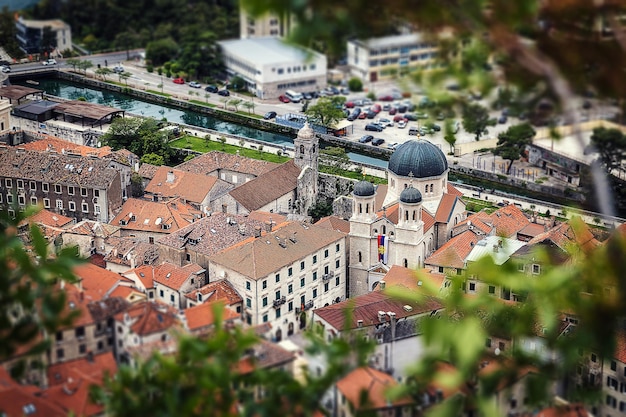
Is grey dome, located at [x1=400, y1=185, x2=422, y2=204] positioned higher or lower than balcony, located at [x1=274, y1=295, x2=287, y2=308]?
higher

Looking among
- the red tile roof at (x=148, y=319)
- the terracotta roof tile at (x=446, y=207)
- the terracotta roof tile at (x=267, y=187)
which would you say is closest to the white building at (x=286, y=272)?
the terracotta roof tile at (x=446, y=207)

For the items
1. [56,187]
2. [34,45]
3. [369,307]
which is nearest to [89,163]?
[56,187]

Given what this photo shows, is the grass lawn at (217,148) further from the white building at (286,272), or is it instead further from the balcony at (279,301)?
the balcony at (279,301)

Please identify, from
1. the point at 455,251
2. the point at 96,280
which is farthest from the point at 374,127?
the point at 96,280

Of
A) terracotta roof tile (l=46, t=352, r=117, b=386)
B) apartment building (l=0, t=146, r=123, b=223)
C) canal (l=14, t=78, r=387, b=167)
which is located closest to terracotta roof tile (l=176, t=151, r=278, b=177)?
apartment building (l=0, t=146, r=123, b=223)

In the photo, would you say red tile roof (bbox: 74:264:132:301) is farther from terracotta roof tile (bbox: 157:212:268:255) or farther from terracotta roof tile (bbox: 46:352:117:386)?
terracotta roof tile (bbox: 157:212:268:255)

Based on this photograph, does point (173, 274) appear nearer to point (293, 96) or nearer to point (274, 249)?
point (274, 249)
